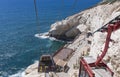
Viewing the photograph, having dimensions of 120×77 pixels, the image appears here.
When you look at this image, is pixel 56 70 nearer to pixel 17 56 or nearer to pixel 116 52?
pixel 116 52

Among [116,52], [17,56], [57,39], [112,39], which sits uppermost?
[57,39]

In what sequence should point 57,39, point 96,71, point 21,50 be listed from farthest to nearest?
point 57,39 → point 21,50 → point 96,71

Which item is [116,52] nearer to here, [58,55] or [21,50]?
[58,55]

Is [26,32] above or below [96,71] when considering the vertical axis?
above

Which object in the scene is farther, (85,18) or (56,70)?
(85,18)

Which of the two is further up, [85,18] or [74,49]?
[85,18]

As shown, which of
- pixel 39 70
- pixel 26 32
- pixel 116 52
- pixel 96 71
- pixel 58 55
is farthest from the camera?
pixel 26 32

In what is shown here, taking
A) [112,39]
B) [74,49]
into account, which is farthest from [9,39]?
[112,39]

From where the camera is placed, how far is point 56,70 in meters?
60.4

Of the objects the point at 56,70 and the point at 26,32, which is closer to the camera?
the point at 56,70

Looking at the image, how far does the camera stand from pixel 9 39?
112625 millimetres

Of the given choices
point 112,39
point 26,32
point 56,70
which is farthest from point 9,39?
point 112,39

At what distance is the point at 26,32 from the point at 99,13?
4121cm

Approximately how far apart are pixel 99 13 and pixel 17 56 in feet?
111
